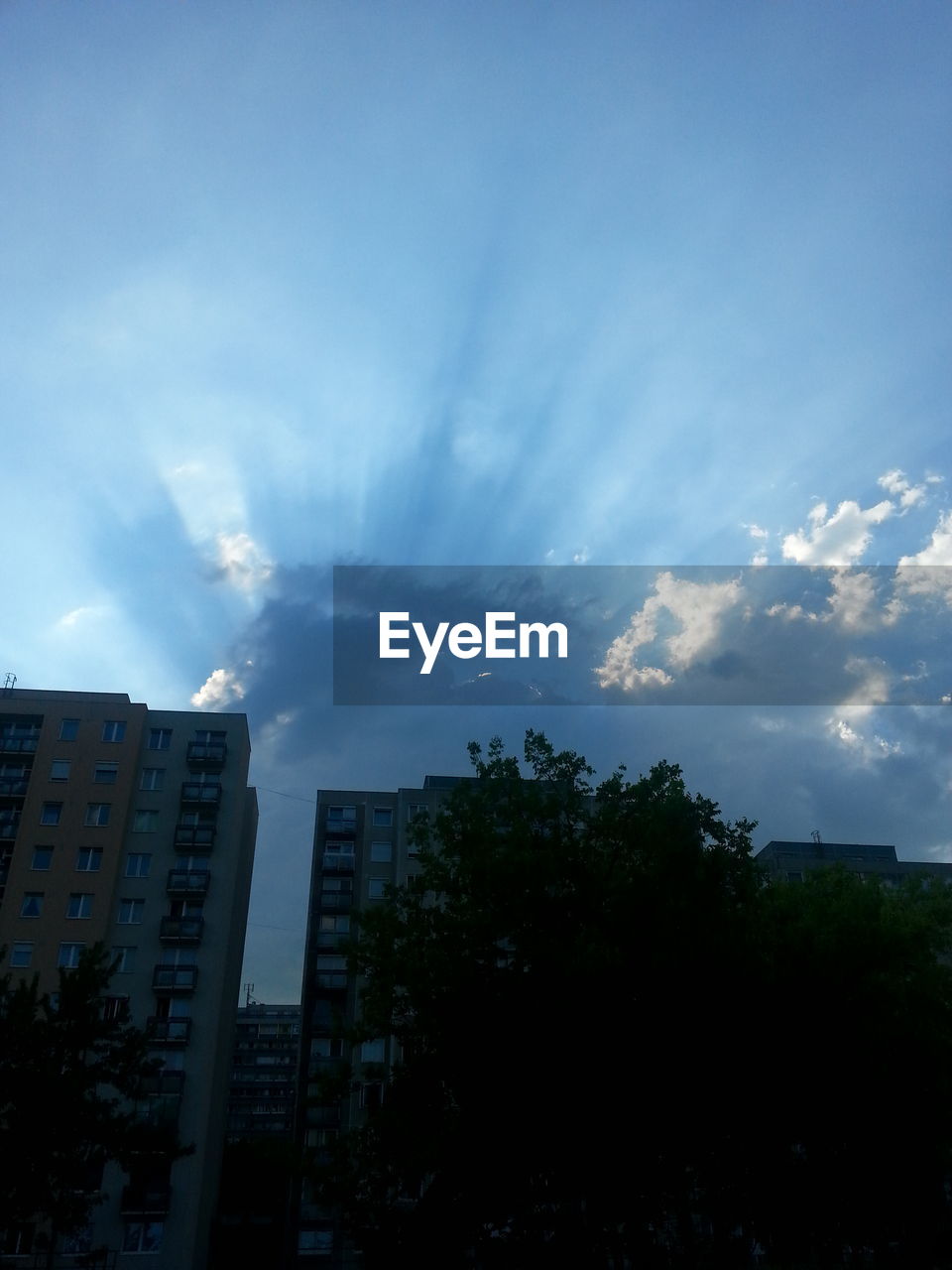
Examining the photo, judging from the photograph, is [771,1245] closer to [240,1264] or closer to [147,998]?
[147,998]

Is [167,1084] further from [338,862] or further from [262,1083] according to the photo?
[262,1083]

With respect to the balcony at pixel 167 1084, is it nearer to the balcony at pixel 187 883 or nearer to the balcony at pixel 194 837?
the balcony at pixel 187 883

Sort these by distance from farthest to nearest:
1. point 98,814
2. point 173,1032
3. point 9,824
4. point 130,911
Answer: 1. point 98,814
2. point 9,824
3. point 130,911
4. point 173,1032

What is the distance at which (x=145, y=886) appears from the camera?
2175 inches

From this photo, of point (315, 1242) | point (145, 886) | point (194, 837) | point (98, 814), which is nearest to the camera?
point (145, 886)

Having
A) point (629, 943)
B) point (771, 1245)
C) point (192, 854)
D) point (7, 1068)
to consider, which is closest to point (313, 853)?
point (192, 854)

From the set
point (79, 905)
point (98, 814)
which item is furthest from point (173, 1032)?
point (98, 814)

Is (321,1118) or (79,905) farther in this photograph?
(321,1118)

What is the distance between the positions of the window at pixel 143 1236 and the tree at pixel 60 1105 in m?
20.8

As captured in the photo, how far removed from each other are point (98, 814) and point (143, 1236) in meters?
22.1

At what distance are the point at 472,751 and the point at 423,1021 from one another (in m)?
7.80

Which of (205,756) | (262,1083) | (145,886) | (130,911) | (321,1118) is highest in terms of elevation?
(205,756)

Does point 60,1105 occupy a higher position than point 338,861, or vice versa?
point 338,861

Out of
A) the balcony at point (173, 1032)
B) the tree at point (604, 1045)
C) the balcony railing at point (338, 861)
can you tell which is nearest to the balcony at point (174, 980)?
the balcony at point (173, 1032)
